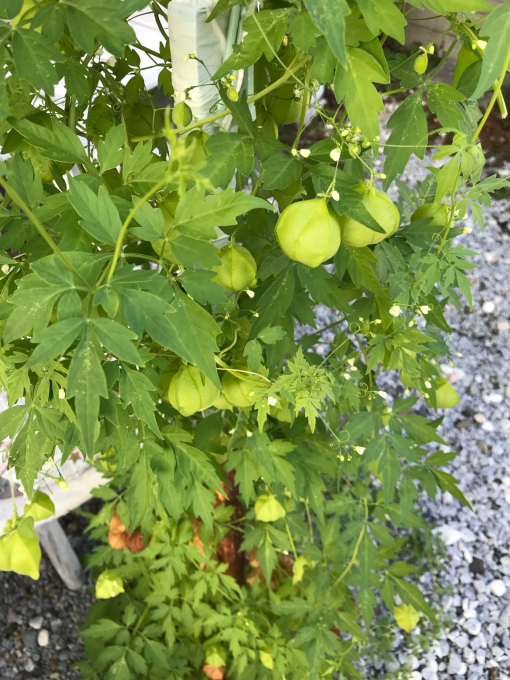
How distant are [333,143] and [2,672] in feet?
6.08

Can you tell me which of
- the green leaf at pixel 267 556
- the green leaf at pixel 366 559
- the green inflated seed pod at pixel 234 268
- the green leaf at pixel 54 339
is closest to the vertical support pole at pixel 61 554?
the green leaf at pixel 267 556

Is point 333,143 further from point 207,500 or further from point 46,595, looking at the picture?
point 46,595

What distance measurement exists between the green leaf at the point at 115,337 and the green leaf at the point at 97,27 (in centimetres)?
29

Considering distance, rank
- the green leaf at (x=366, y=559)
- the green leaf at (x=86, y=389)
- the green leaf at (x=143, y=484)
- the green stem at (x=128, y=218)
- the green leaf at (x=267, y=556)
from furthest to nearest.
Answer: the green leaf at (x=267, y=556)
the green leaf at (x=366, y=559)
the green leaf at (x=143, y=484)
the green leaf at (x=86, y=389)
the green stem at (x=128, y=218)

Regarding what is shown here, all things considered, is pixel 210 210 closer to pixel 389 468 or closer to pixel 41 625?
pixel 389 468

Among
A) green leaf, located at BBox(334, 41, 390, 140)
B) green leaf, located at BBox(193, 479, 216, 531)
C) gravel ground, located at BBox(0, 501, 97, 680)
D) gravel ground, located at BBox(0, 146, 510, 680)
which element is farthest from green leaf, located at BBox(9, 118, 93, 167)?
gravel ground, located at BBox(0, 501, 97, 680)

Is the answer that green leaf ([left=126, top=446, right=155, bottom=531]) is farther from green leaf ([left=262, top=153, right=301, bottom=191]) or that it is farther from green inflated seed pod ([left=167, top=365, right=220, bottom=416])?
green leaf ([left=262, top=153, right=301, bottom=191])

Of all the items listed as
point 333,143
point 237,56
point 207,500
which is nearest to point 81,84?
point 237,56

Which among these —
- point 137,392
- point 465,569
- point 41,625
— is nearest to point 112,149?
point 137,392

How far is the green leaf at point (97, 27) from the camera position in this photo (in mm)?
549

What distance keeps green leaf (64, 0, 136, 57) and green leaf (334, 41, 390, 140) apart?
0.23 meters

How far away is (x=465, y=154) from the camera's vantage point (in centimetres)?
64

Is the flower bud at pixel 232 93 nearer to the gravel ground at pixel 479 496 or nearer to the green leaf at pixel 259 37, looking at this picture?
the green leaf at pixel 259 37

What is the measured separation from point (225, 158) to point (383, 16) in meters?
0.22
